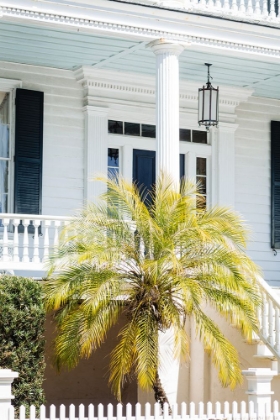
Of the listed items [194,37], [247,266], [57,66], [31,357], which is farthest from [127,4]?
[31,357]

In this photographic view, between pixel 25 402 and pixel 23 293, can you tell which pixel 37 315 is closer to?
pixel 23 293

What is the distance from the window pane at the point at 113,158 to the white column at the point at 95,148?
1.09 ft

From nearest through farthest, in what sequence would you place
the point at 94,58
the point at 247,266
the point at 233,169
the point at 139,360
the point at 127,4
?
1. the point at 139,360
2. the point at 247,266
3. the point at 127,4
4. the point at 94,58
5. the point at 233,169

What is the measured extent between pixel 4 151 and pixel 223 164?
13.6 feet

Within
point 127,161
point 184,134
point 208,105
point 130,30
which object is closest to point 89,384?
point 127,161

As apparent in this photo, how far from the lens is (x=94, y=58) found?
15.7 metres

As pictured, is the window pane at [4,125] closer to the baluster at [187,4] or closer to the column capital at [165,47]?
the column capital at [165,47]

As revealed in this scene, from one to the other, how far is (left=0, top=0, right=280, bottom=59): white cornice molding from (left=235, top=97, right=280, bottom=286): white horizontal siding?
10.2 ft

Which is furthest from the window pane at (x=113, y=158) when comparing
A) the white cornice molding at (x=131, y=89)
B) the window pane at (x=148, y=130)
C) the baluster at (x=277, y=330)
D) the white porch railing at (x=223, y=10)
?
the baluster at (x=277, y=330)

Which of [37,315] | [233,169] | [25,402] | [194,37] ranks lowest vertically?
[25,402]

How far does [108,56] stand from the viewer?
15.6 metres

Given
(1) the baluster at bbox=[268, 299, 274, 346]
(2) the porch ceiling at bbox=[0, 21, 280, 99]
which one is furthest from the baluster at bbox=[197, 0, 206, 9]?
(1) the baluster at bbox=[268, 299, 274, 346]

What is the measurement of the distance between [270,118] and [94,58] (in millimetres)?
4209

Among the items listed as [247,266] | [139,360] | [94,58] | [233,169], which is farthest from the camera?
[233,169]
